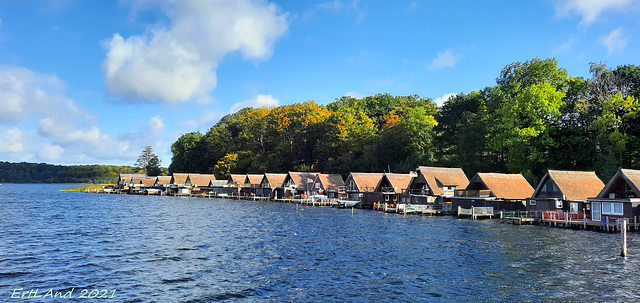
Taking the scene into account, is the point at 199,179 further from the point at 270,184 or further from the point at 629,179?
the point at 629,179

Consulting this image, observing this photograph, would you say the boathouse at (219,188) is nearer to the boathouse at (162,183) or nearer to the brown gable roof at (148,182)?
the boathouse at (162,183)

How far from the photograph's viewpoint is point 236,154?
148m

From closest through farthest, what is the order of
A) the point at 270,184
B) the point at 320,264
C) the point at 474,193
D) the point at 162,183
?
the point at 320,264 < the point at 474,193 < the point at 270,184 < the point at 162,183

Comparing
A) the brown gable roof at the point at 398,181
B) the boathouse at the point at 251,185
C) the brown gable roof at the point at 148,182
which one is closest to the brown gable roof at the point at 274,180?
the boathouse at the point at 251,185

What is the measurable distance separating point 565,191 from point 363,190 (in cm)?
3918

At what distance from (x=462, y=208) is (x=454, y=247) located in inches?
1162

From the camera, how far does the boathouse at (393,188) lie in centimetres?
8071

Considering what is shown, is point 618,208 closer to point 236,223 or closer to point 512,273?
point 512,273

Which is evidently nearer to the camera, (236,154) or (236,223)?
(236,223)

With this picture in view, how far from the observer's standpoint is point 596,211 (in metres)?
50.4

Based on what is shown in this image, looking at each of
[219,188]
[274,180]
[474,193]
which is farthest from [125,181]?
[474,193]

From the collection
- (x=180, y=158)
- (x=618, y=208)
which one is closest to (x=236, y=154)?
(x=180, y=158)

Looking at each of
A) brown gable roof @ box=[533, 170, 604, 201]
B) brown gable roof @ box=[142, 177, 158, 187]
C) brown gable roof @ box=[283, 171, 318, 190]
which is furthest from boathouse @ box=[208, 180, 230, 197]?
brown gable roof @ box=[533, 170, 604, 201]

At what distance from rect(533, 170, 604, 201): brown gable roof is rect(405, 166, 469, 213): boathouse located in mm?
15668
